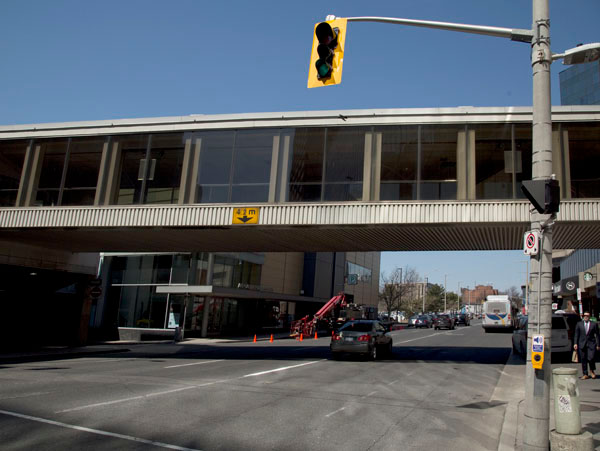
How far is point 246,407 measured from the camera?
31.5 feet

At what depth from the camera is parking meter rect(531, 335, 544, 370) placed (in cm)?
632

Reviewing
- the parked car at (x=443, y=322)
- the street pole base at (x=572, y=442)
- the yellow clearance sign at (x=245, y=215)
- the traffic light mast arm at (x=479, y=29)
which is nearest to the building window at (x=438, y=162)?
the yellow clearance sign at (x=245, y=215)

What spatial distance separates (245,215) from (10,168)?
1107 centimetres

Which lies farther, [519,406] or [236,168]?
[236,168]

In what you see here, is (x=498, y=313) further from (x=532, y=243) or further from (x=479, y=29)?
(x=479, y=29)

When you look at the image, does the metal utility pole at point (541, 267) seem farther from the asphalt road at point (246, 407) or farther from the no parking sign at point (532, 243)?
the asphalt road at point (246, 407)

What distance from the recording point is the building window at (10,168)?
19891mm

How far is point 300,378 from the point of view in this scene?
14086 mm

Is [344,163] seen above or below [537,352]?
above

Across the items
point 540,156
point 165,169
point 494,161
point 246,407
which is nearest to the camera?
point 540,156

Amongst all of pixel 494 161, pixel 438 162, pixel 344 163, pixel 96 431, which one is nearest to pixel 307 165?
pixel 344 163

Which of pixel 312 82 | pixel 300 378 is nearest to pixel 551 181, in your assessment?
pixel 312 82

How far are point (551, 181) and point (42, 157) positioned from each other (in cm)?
1893

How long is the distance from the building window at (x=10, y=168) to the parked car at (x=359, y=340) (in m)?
14.1
